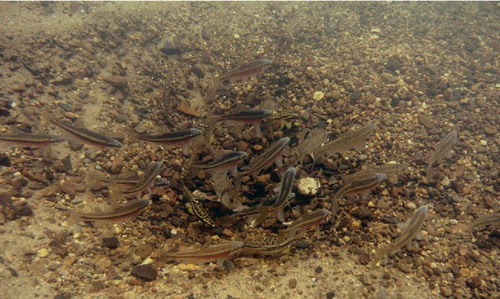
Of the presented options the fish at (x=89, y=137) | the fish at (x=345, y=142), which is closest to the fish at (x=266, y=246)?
the fish at (x=345, y=142)

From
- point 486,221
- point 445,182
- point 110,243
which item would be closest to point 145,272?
point 110,243

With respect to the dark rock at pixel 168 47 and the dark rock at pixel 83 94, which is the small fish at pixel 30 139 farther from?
the dark rock at pixel 168 47

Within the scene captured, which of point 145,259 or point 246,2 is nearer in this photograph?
point 145,259

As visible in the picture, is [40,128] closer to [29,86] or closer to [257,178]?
[29,86]

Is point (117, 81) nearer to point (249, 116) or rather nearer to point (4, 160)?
point (4, 160)

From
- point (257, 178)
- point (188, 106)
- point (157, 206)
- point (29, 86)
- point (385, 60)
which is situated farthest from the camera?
point (385, 60)

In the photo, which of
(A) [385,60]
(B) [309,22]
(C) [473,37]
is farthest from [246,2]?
(C) [473,37]
